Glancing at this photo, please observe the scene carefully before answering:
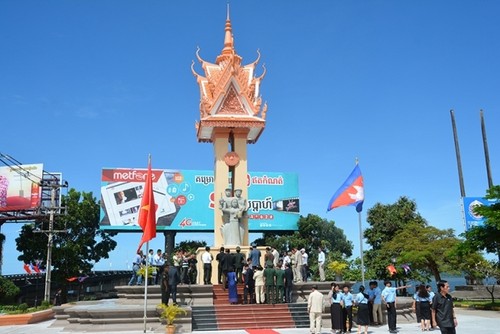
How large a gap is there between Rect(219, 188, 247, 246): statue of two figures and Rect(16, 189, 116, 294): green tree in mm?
17387

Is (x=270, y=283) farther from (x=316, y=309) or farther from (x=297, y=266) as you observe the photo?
(x=297, y=266)

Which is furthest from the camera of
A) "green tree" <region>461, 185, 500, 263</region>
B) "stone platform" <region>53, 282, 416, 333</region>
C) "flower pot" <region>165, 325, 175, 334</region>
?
"green tree" <region>461, 185, 500, 263</region>

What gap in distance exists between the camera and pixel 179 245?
40656 mm

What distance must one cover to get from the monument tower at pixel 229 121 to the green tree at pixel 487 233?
394 inches

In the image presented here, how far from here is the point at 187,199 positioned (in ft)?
124

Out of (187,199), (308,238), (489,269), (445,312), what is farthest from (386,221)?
(445,312)

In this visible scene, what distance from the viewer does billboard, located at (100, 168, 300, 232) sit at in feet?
120

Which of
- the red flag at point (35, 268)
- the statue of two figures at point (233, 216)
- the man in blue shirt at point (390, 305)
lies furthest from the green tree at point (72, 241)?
the man in blue shirt at point (390, 305)

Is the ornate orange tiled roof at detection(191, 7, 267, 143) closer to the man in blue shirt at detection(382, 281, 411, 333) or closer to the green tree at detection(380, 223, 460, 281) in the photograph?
the man in blue shirt at detection(382, 281, 411, 333)

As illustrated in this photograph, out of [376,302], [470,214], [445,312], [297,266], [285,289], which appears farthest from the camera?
[470,214]

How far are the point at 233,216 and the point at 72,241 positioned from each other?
20.4 metres

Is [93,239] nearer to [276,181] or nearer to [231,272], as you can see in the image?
[276,181]

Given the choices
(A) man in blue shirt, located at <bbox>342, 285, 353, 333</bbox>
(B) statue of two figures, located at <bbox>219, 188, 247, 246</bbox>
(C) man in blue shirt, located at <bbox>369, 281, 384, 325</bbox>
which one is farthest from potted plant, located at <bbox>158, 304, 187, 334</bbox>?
(B) statue of two figures, located at <bbox>219, 188, 247, 246</bbox>

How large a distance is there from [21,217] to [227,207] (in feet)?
66.3
